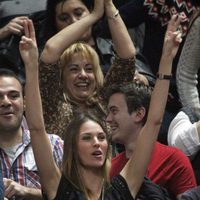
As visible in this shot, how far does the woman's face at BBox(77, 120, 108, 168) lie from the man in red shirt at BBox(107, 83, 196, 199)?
38 centimetres

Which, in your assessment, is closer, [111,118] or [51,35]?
[111,118]

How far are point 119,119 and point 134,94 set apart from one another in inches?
7.6

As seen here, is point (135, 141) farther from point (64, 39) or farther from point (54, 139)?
point (64, 39)

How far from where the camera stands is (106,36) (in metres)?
7.58

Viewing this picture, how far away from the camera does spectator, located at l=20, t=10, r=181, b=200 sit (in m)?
5.30

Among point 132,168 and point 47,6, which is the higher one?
point 47,6

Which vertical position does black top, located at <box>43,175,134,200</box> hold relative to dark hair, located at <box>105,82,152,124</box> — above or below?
below

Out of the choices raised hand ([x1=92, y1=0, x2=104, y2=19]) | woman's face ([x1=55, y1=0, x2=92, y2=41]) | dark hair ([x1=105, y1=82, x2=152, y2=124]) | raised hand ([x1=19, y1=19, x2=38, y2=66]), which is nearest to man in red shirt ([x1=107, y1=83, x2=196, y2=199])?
dark hair ([x1=105, y1=82, x2=152, y2=124])

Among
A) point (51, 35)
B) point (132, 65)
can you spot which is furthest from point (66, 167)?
point (51, 35)

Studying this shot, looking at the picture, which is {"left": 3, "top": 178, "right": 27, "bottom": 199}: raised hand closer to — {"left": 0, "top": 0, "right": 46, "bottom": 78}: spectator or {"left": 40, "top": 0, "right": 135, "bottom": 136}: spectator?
{"left": 40, "top": 0, "right": 135, "bottom": 136}: spectator

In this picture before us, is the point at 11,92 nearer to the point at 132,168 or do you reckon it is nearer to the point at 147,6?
the point at 132,168

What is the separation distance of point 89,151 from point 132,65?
1379 millimetres

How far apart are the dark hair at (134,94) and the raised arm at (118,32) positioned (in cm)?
52

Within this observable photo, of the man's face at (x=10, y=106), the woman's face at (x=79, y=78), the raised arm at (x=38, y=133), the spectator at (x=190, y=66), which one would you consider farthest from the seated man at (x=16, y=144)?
the spectator at (x=190, y=66)
